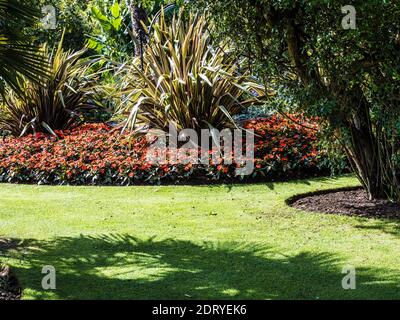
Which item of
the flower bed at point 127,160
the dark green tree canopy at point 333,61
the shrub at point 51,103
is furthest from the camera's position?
the shrub at point 51,103

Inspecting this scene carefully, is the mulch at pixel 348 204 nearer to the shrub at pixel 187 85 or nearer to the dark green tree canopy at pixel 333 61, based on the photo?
the dark green tree canopy at pixel 333 61

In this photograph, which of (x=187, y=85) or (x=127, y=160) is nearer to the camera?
(x=127, y=160)

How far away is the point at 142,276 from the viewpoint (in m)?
5.55

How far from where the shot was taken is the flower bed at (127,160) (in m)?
9.75

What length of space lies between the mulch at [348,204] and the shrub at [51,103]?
532 centimetres

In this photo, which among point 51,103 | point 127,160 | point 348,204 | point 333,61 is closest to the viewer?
point 333,61

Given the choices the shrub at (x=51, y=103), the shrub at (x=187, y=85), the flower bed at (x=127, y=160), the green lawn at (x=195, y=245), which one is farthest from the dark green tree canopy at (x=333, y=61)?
the shrub at (x=51, y=103)

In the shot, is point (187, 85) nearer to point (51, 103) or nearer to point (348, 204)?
point (51, 103)

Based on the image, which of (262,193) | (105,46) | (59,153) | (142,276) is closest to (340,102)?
(262,193)

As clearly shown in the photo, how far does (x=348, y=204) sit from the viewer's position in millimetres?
8023

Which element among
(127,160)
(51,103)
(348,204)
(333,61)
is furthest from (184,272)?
(51,103)

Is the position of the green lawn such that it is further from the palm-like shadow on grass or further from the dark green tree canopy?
the dark green tree canopy

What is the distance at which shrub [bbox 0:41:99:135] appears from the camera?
40.3ft

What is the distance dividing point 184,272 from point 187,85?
521 centimetres
